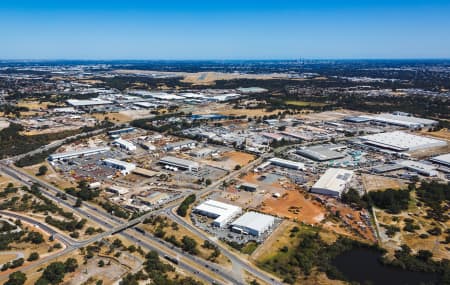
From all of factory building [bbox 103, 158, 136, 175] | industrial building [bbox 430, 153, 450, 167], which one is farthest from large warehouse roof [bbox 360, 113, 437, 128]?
factory building [bbox 103, 158, 136, 175]

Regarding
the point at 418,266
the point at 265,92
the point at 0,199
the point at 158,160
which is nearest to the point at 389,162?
the point at 418,266

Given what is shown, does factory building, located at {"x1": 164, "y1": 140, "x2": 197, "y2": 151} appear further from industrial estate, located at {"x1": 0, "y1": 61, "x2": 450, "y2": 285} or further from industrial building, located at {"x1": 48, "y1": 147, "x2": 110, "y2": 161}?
industrial building, located at {"x1": 48, "y1": 147, "x2": 110, "y2": 161}

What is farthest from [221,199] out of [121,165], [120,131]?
[120,131]

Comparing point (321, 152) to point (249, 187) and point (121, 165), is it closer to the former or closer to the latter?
point (249, 187)

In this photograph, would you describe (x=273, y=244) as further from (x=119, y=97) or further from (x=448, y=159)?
(x=119, y=97)

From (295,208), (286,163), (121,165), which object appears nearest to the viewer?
(295,208)

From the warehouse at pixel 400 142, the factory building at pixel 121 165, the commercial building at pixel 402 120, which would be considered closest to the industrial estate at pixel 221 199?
the factory building at pixel 121 165
